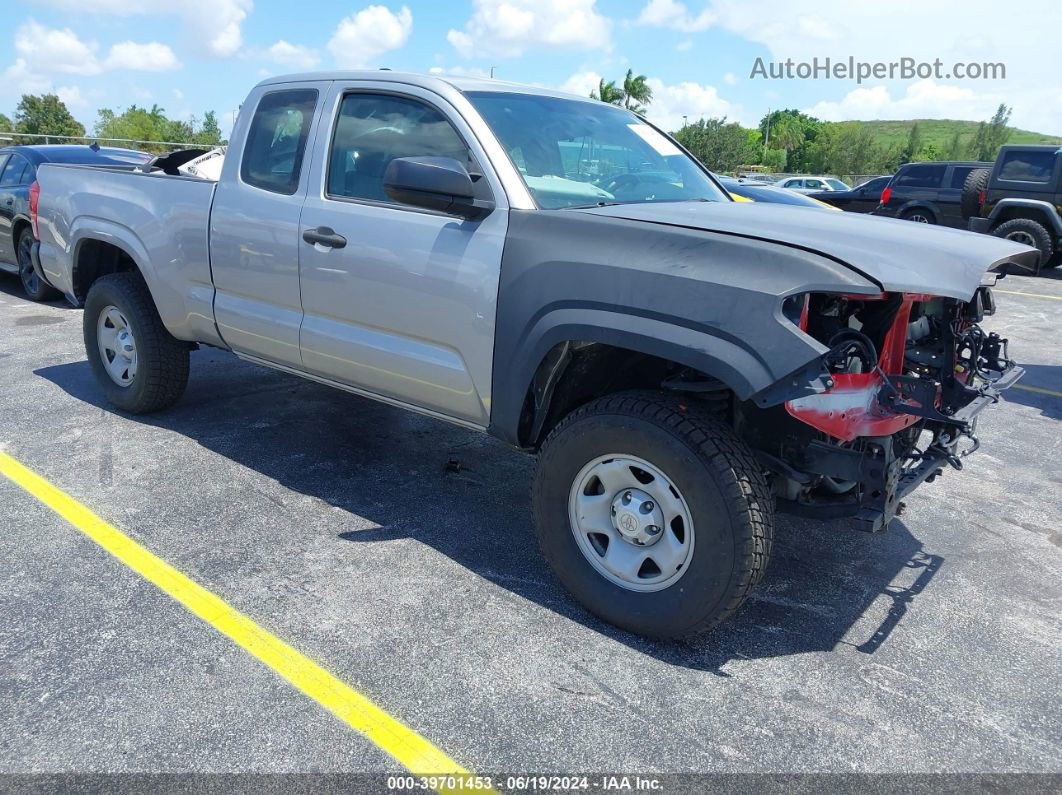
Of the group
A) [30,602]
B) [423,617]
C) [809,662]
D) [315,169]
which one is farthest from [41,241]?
[809,662]

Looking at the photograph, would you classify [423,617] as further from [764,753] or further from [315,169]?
[315,169]

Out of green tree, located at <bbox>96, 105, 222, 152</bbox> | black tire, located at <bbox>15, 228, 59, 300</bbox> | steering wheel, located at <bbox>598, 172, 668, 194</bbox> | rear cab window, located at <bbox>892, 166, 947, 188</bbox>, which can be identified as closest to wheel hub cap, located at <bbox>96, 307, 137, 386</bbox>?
steering wheel, located at <bbox>598, 172, 668, 194</bbox>

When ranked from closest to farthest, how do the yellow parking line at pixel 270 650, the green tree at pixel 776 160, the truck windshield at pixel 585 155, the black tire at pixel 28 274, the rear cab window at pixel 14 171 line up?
the yellow parking line at pixel 270 650, the truck windshield at pixel 585 155, the black tire at pixel 28 274, the rear cab window at pixel 14 171, the green tree at pixel 776 160

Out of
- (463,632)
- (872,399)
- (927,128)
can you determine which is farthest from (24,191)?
(927,128)

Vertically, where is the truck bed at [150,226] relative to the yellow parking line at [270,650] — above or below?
above

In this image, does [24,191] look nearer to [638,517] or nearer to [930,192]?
[638,517]

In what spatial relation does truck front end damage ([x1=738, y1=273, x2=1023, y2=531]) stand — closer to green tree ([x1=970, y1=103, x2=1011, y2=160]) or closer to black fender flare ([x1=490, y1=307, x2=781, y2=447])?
black fender flare ([x1=490, y1=307, x2=781, y2=447])

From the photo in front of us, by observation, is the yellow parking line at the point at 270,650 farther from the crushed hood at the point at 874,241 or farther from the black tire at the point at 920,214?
the black tire at the point at 920,214

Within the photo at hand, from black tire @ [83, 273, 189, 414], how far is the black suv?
1475 cm

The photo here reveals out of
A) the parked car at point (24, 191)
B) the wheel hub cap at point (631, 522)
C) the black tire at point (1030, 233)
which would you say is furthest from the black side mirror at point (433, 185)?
the black tire at point (1030, 233)

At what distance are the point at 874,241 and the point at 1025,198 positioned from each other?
1333 centimetres

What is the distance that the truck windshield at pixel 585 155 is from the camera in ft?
11.3

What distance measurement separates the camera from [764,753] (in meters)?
2.44

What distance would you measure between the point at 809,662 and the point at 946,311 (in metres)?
1.31
